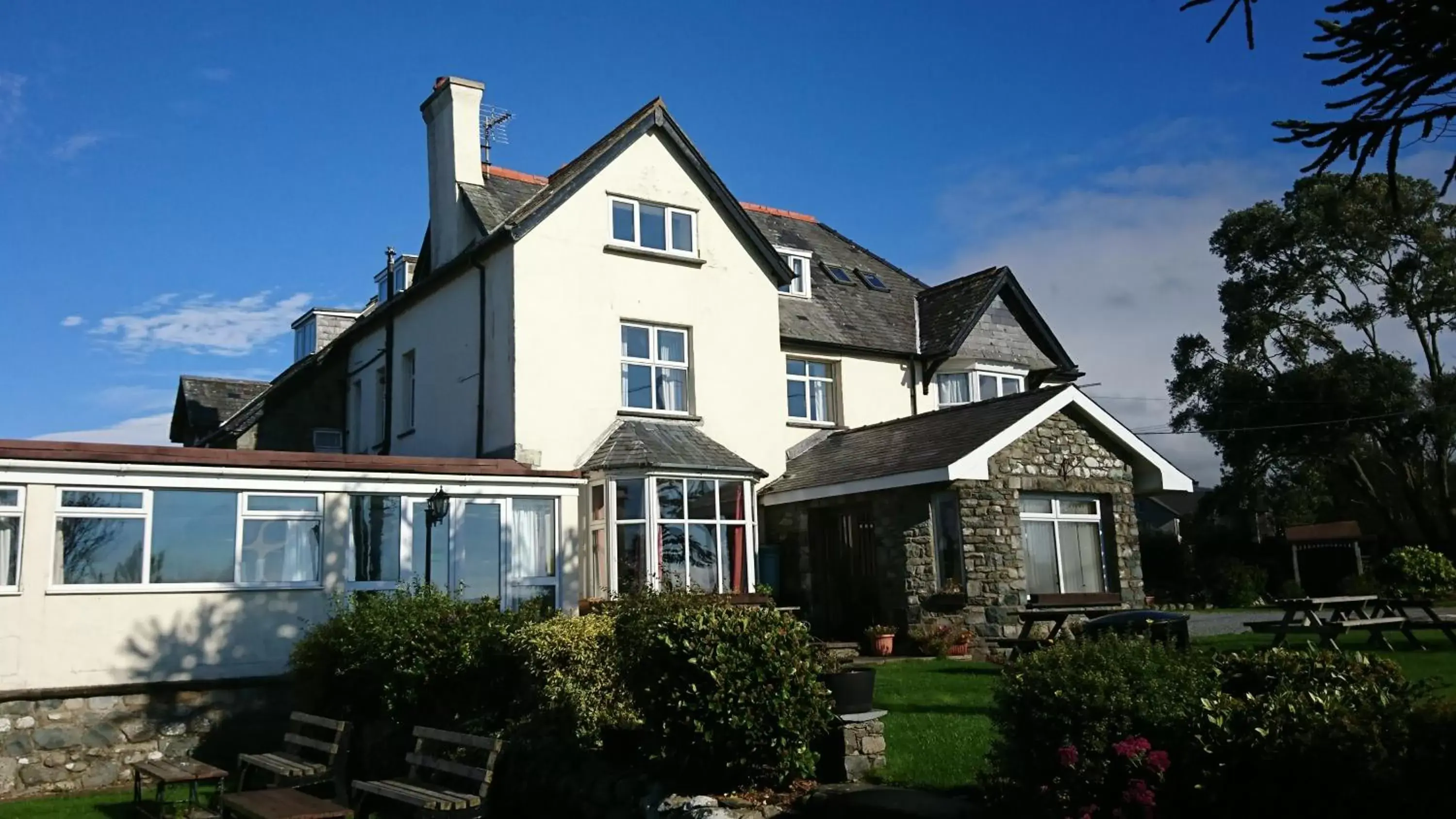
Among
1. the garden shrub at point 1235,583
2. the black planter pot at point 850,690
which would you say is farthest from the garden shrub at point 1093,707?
the garden shrub at point 1235,583

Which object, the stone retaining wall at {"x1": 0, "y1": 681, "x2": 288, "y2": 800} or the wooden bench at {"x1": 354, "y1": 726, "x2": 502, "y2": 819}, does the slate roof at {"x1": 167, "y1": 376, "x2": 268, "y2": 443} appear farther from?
the wooden bench at {"x1": 354, "y1": 726, "x2": 502, "y2": 819}

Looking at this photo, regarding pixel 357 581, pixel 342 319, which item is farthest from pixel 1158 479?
pixel 342 319

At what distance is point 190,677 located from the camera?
15281mm

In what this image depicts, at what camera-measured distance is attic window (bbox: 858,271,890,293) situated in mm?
28188

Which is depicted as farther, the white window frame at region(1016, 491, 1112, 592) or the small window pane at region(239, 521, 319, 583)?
the white window frame at region(1016, 491, 1112, 592)

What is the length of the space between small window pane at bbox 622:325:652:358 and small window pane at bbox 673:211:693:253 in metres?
1.93

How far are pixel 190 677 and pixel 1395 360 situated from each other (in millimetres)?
37853

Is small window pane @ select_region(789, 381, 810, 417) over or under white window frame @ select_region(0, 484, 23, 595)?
over

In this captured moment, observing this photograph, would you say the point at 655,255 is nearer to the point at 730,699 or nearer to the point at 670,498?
the point at 670,498

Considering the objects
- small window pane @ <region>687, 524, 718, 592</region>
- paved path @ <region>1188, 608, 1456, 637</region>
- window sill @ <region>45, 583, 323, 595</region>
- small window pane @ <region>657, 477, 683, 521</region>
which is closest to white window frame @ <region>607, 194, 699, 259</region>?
small window pane @ <region>657, 477, 683, 521</region>

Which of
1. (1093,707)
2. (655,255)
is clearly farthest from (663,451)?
(1093,707)

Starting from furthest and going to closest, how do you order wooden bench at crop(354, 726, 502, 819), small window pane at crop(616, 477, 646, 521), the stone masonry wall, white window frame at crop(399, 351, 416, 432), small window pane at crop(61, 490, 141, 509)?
white window frame at crop(399, 351, 416, 432) → small window pane at crop(616, 477, 646, 521) → small window pane at crop(61, 490, 141, 509) → the stone masonry wall → wooden bench at crop(354, 726, 502, 819)

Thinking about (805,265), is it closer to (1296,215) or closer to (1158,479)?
(1158,479)

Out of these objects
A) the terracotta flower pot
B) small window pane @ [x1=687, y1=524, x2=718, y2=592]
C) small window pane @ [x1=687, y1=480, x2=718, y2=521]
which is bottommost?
the terracotta flower pot
